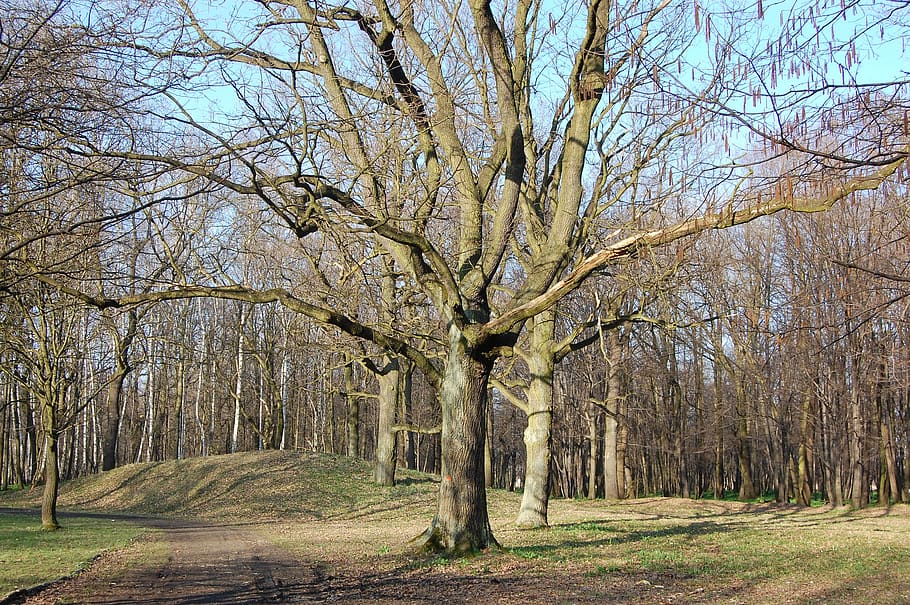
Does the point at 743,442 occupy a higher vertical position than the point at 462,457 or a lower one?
lower

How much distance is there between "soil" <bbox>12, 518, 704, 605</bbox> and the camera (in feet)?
24.4

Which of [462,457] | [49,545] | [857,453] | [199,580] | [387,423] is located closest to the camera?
[199,580]

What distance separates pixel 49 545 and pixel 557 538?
9377 millimetres

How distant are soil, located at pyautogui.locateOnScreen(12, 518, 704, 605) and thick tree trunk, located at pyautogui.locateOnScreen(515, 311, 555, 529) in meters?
5.86

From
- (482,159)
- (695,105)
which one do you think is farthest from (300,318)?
(695,105)

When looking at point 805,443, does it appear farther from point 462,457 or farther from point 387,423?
point 462,457

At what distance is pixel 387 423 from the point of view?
86.8ft

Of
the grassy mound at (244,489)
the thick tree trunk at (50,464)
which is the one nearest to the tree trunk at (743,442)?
the grassy mound at (244,489)

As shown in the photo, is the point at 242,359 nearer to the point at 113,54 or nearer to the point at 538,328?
the point at 538,328

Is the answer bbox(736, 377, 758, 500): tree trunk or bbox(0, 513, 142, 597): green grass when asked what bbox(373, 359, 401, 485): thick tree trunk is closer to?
bbox(0, 513, 142, 597): green grass

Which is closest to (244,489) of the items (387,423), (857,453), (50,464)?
(387,423)

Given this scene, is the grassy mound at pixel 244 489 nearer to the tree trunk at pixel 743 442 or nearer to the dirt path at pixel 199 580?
the dirt path at pixel 199 580

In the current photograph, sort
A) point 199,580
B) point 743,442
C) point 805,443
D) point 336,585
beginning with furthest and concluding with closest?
1. point 743,442
2. point 805,443
3. point 199,580
4. point 336,585

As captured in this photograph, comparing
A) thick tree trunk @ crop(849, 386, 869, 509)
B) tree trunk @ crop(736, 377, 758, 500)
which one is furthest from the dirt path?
tree trunk @ crop(736, 377, 758, 500)
